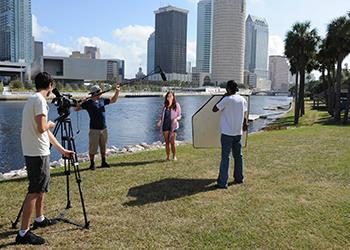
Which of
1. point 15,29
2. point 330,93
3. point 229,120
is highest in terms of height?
point 15,29

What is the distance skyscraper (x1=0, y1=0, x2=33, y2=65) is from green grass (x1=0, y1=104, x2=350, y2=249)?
161 meters

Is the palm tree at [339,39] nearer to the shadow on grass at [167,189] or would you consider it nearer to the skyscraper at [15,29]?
the shadow on grass at [167,189]

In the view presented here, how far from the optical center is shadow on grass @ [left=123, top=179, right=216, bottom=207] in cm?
686

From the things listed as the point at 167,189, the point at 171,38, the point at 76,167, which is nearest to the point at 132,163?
the point at 167,189

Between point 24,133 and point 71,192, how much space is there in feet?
8.93

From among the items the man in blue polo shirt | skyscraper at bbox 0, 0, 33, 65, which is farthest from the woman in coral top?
skyscraper at bbox 0, 0, 33, 65

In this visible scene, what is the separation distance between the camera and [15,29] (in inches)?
6407

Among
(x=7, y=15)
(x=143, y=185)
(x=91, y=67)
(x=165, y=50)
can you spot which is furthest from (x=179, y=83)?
(x=143, y=185)

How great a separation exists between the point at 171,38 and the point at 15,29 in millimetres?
65284

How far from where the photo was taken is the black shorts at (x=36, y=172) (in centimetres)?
484

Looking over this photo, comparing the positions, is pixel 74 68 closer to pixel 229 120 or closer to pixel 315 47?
pixel 315 47

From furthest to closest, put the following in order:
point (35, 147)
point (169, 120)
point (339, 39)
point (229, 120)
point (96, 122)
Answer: point (339, 39) < point (169, 120) < point (96, 122) < point (229, 120) < point (35, 147)

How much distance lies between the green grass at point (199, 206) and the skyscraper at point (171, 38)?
132 meters

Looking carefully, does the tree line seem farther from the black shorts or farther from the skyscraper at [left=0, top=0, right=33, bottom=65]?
the skyscraper at [left=0, top=0, right=33, bottom=65]
